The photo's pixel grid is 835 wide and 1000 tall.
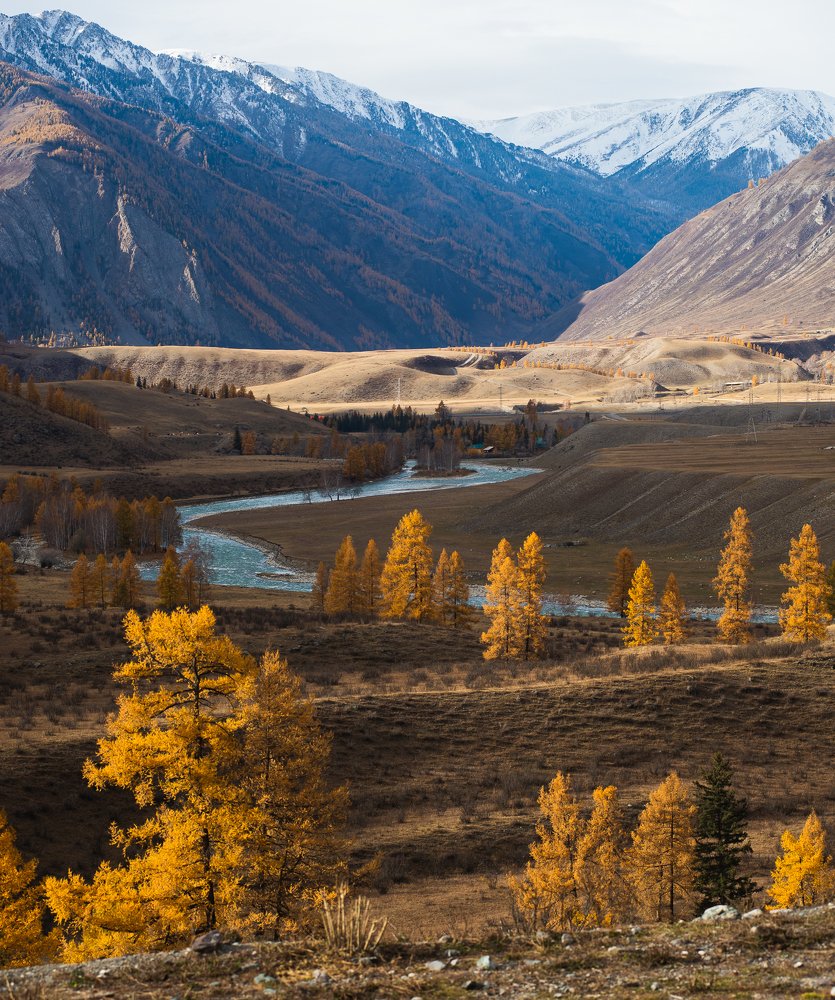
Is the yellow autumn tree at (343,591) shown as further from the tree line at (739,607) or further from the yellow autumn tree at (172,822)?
the yellow autumn tree at (172,822)

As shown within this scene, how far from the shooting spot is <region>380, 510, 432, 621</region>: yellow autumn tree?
7575 centimetres

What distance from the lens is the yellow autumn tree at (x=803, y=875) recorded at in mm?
25052

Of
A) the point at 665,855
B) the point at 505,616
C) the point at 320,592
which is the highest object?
the point at 505,616

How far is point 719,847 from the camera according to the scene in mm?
27766

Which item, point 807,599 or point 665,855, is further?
point 807,599

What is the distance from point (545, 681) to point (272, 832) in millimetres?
26598

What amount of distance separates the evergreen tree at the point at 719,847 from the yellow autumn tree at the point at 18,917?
15.2 metres

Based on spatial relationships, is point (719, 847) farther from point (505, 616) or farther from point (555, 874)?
point (505, 616)

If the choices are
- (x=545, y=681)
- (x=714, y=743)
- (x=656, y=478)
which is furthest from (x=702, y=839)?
(x=656, y=478)

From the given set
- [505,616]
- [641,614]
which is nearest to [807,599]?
[641,614]

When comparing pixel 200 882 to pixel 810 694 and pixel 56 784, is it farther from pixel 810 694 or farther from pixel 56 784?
pixel 810 694

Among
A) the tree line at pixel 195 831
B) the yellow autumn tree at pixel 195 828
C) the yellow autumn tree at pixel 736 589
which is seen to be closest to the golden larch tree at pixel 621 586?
the yellow autumn tree at pixel 736 589

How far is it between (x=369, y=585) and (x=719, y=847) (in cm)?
5715

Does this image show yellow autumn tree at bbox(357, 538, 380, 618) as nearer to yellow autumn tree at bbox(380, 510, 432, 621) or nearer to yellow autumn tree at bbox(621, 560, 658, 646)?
yellow autumn tree at bbox(380, 510, 432, 621)
